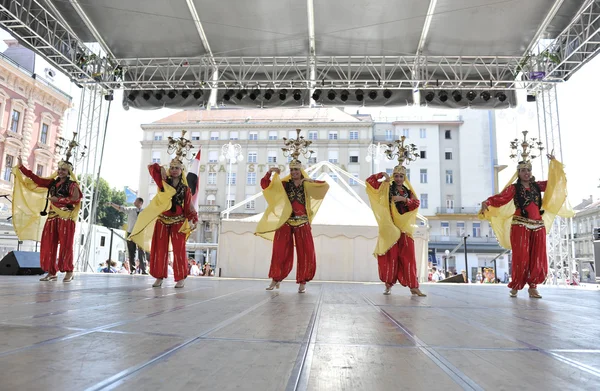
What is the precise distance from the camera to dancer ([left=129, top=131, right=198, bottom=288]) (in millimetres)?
4898

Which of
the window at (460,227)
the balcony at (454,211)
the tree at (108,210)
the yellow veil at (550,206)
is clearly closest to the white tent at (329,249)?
the yellow veil at (550,206)

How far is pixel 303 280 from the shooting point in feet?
16.1

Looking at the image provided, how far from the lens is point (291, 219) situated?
511 cm

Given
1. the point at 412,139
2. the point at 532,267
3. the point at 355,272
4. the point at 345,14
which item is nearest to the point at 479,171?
the point at 412,139

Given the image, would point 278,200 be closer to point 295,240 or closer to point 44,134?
point 295,240

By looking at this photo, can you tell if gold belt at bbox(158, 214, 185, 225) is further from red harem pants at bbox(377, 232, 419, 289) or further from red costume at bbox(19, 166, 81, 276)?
red harem pants at bbox(377, 232, 419, 289)

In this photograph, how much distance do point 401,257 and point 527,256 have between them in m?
1.42

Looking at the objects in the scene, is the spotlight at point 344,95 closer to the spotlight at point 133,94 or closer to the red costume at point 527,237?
the spotlight at point 133,94

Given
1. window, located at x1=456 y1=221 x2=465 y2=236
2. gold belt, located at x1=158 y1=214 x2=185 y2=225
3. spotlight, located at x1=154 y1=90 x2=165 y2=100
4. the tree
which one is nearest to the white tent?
spotlight, located at x1=154 y1=90 x2=165 y2=100

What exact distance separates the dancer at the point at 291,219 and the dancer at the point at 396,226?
2.33 ft

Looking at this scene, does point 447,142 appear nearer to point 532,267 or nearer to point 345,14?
point 345,14

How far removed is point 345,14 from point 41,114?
19799 mm

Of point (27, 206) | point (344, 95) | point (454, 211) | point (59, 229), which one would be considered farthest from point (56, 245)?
point (454, 211)

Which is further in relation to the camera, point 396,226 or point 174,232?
point 174,232
